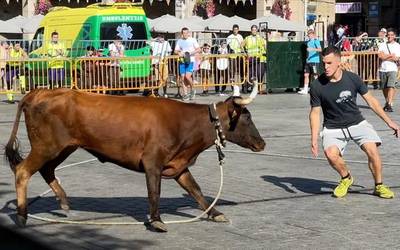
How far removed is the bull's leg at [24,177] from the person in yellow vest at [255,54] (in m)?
16.5

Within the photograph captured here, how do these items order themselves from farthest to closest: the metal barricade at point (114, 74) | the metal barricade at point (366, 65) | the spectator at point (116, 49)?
1. the metal barricade at point (366, 65)
2. the spectator at point (116, 49)
3. the metal barricade at point (114, 74)

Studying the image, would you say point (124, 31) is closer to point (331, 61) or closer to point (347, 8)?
point (331, 61)

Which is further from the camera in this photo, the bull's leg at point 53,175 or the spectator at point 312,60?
the spectator at point 312,60

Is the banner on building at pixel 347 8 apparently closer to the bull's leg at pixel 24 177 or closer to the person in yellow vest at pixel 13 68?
the person in yellow vest at pixel 13 68

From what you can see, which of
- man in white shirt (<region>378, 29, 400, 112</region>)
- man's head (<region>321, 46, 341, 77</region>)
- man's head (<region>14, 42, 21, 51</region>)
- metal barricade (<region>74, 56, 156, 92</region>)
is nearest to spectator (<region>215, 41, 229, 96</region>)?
metal barricade (<region>74, 56, 156, 92</region>)

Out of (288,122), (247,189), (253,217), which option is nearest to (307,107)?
(288,122)

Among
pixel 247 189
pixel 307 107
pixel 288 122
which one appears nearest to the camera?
pixel 247 189

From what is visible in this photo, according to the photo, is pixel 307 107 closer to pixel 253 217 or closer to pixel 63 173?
pixel 63 173

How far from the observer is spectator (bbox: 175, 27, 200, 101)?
70.6 ft

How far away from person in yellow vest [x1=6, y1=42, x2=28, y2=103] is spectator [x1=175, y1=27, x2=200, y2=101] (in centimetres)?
425

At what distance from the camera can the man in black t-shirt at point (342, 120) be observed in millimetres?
8250

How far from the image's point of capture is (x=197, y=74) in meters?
23.0

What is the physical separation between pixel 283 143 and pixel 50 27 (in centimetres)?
1363

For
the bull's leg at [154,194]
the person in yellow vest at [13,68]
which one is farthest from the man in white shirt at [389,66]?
the bull's leg at [154,194]
